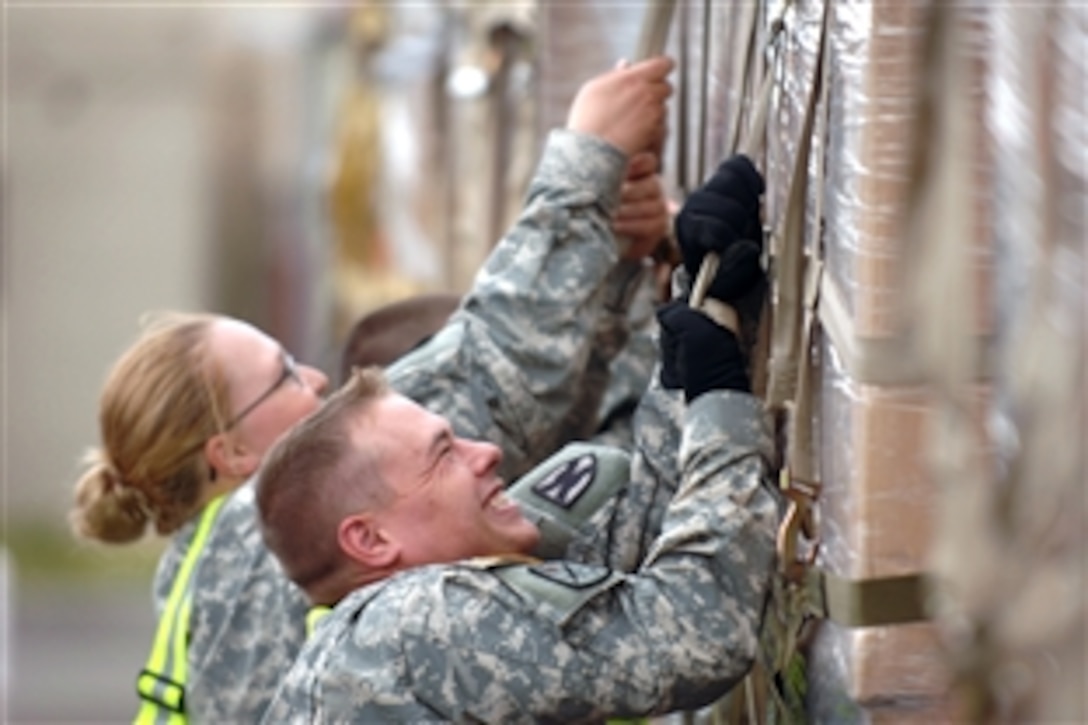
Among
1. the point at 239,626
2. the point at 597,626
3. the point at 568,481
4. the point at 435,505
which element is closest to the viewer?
the point at 597,626

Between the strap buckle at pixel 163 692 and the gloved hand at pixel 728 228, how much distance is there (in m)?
1.29

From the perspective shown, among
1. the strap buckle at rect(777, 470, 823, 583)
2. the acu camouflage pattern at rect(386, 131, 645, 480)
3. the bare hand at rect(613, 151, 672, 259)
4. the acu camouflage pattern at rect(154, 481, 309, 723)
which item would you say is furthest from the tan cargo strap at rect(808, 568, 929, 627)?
the acu camouflage pattern at rect(154, 481, 309, 723)

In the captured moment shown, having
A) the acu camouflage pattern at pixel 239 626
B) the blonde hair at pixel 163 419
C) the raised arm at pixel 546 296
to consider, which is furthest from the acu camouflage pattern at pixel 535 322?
the blonde hair at pixel 163 419

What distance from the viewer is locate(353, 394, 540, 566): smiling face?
273 centimetres

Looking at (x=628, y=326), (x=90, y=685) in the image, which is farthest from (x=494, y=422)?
(x=90, y=685)

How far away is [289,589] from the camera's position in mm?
3461

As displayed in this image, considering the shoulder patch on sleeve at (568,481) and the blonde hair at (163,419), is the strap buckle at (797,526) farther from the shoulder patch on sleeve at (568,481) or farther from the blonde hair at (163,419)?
the blonde hair at (163,419)

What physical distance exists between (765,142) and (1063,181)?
3.72 ft

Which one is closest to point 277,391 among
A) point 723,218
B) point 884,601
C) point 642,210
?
point 642,210

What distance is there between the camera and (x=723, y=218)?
261 centimetres

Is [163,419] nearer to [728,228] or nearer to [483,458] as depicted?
[483,458]

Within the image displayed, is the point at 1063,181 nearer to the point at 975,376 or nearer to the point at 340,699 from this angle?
the point at 975,376

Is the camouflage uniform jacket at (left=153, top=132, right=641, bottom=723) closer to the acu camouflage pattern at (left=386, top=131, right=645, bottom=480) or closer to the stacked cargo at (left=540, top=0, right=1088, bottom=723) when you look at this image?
the acu camouflage pattern at (left=386, top=131, right=645, bottom=480)

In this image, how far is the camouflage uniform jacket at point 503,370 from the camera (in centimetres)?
313
